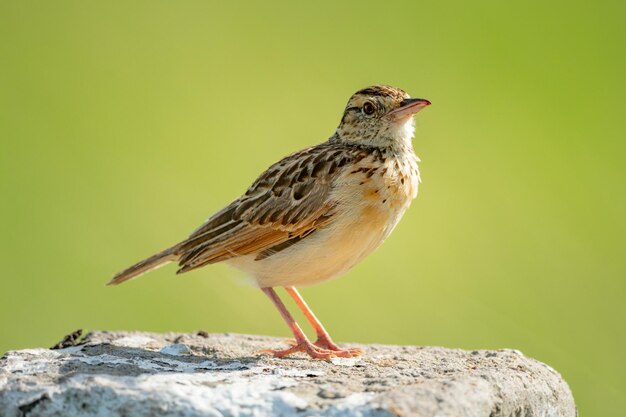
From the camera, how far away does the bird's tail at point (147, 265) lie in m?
8.39

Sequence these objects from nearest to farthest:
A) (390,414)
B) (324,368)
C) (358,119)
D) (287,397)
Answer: (390,414)
(287,397)
(324,368)
(358,119)

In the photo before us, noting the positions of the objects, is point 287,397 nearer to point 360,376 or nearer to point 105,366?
point 360,376

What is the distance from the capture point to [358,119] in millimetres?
8438

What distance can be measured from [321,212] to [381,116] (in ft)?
4.16

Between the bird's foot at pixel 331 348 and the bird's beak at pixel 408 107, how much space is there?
2.14 metres

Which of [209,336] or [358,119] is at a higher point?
[358,119]

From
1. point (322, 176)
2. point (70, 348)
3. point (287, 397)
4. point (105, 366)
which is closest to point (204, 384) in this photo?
point (287, 397)

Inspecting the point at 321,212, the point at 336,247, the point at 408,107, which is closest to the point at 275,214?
the point at 321,212

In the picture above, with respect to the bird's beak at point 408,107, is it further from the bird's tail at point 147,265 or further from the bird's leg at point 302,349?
the bird's tail at point 147,265

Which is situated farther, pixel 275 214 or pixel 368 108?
pixel 368 108

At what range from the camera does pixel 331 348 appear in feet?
26.6

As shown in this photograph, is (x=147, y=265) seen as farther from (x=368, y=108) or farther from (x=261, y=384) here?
(x=261, y=384)

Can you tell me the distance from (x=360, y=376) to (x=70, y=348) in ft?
8.41

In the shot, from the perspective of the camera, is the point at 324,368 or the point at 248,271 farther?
the point at 248,271
